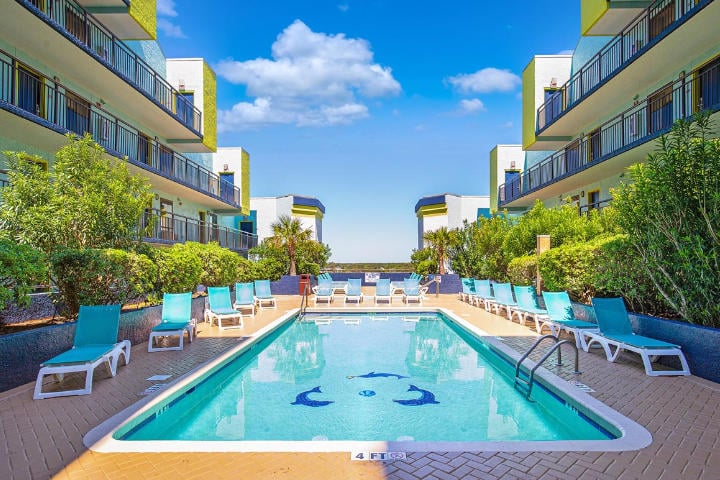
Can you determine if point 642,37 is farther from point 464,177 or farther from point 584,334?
point 464,177

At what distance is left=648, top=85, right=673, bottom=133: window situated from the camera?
13.0 meters

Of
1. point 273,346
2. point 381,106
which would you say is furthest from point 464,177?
point 273,346

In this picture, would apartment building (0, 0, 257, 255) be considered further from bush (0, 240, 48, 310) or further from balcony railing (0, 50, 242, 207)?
bush (0, 240, 48, 310)

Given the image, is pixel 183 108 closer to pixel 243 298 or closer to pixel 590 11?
pixel 243 298

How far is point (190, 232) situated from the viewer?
67.5ft

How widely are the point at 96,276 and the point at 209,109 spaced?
54.1ft

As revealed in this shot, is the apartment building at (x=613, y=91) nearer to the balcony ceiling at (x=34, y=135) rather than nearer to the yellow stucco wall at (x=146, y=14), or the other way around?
the balcony ceiling at (x=34, y=135)

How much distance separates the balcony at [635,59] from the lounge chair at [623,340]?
7078 mm

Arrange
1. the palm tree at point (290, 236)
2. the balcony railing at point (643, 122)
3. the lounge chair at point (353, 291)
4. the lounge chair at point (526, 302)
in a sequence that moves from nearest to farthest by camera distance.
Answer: the lounge chair at point (526, 302) < the balcony railing at point (643, 122) < the lounge chair at point (353, 291) < the palm tree at point (290, 236)

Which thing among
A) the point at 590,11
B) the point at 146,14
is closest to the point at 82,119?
the point at 146,14

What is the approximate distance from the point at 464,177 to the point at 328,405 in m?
45.8

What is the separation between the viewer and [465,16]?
2031cm

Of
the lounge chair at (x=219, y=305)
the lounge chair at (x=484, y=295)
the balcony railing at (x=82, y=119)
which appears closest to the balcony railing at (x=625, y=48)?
the lounge chair at (x=484, y=295)

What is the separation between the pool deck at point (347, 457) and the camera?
3.49 meters
